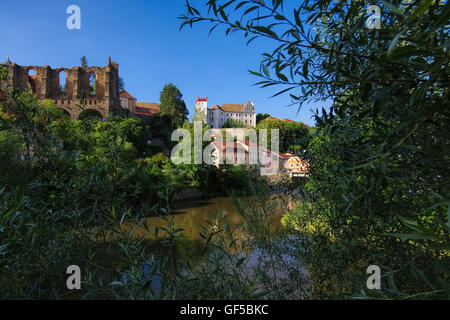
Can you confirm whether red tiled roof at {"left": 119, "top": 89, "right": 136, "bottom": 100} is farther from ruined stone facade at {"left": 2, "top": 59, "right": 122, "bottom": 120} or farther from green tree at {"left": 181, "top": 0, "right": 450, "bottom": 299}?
green tree at {"left": 181, "top": 0, "right": 450, "bottom": 299}

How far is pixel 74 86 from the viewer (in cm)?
3788

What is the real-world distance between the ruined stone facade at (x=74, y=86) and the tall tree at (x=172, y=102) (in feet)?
36.3

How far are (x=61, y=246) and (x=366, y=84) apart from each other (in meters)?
2.16

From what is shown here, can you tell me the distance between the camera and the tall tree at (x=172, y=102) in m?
49.8

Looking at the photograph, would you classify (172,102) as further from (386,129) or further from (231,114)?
(386,129)

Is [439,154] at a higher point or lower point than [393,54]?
lower

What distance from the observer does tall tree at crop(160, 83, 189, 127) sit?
49781 millimetres

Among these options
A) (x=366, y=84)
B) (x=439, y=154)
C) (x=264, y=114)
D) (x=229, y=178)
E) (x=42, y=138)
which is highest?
(x=264, y=114)

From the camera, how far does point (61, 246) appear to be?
173cm

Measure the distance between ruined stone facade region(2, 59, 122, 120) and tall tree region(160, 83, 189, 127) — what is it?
11.1m

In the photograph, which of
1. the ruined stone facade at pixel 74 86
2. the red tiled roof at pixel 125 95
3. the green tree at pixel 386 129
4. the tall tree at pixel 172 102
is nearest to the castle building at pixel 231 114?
the tall tree at pixel 172 102
